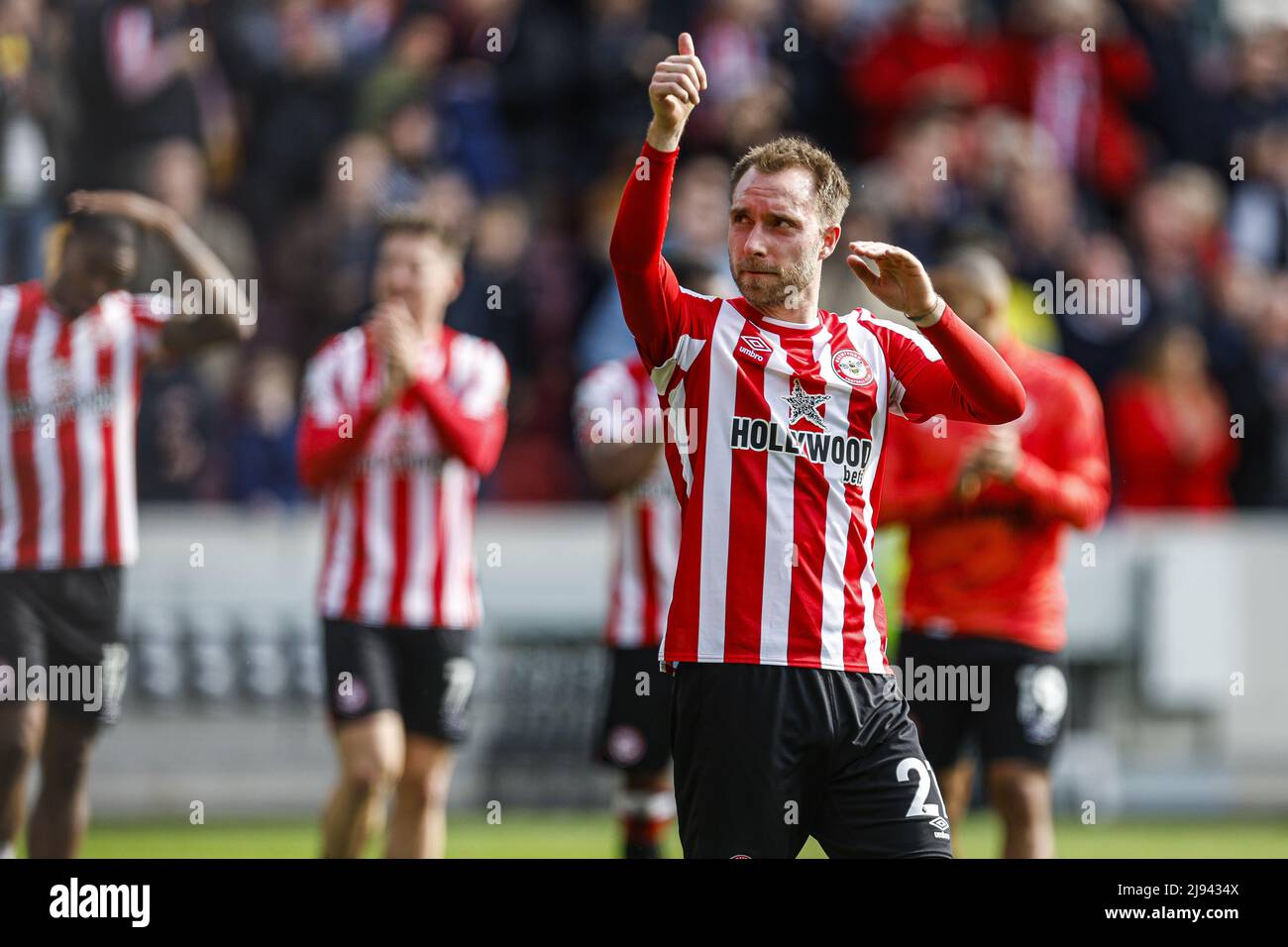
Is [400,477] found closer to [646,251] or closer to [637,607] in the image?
[637,607]

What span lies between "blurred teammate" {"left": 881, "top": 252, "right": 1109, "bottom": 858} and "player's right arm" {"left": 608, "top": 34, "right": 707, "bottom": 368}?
8.80ft

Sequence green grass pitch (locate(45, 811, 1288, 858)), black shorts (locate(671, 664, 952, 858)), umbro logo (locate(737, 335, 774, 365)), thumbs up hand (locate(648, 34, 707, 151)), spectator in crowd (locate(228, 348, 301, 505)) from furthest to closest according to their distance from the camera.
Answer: spectator in crowd (locate(228, 348, 301, 505))
green grass pitch (locate(45, 811, 1288, 858))
umbro logo (locate(737, 335, 774, 365))
black shorts (locate(671, 664, 952, 858))
thumbs up hand (locate(648, 34, 707, 151))

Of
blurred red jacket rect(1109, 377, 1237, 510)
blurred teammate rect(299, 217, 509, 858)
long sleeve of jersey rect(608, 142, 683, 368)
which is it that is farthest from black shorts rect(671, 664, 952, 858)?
blurred red jacket rect(1109, 377, 1237, 510)

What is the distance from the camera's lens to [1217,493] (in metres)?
12.7

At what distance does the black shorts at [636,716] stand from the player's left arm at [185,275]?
2.26 meters

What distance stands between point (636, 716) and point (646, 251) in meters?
3.77

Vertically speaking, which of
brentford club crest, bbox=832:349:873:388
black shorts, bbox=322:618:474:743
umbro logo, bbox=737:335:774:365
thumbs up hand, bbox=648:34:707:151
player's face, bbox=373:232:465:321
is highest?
player's face, bbox=373:232:465:321

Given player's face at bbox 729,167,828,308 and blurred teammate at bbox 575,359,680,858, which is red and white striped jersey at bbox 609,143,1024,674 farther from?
blurred teammate at bbox 575,359,680,858

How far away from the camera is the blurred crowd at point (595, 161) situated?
12.8m

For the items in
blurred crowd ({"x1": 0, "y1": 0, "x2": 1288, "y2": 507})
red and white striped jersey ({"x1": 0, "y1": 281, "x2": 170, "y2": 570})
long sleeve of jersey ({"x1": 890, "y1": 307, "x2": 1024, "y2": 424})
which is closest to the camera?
long sleeve of jersey ({"x1": 890, "y1": 307, "x2": 1024, "y2": 424})

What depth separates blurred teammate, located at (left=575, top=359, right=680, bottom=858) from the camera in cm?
838

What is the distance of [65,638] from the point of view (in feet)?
24.5
